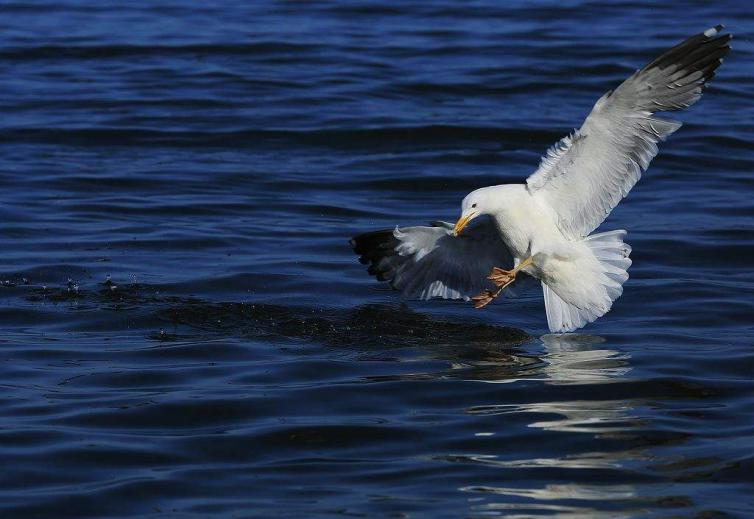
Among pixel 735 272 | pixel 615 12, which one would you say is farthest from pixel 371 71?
pixel 735 272

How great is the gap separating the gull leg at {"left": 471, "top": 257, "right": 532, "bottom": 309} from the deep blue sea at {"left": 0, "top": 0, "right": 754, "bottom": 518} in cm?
19

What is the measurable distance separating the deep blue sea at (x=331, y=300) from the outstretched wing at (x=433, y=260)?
0.53 ft

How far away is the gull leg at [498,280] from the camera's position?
26.9 ft

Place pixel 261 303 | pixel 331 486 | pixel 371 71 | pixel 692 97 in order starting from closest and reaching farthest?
1. pixel 331 486
2. pixel 692 97
3. pixel 261 303
4. pixel 371 71

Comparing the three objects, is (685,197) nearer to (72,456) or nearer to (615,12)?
(72,456)

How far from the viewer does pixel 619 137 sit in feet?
26.3

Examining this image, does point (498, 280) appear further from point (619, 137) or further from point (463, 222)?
point (619, 137)

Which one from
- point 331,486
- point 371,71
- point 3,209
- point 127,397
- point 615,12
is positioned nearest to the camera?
point 331,486

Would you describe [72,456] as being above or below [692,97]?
below

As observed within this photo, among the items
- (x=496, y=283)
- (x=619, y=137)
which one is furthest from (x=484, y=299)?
(x=619, y=137)

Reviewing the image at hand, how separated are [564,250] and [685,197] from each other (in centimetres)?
386

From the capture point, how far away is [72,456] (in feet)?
19.9

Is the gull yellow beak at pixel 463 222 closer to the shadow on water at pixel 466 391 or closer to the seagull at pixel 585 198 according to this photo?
the seagull at pixel 585 198

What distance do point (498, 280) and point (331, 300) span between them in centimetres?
122
